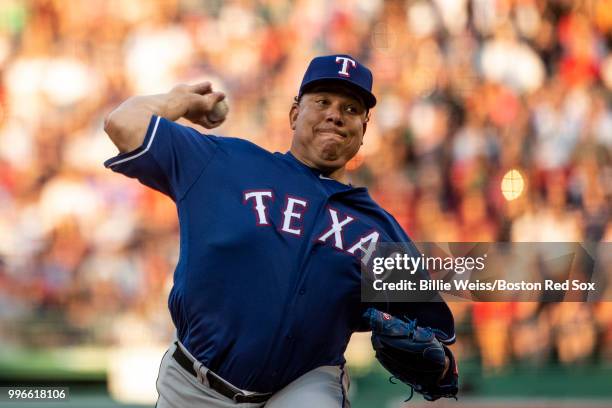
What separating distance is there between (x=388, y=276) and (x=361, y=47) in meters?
6.27

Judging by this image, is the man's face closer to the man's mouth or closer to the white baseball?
Result: the man's mouth

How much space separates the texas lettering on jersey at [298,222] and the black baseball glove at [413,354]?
23cm

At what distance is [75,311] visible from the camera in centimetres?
746

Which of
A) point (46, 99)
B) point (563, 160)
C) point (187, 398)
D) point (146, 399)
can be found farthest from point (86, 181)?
point (187, 398)

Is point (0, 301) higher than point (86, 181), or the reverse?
point (86, 181)

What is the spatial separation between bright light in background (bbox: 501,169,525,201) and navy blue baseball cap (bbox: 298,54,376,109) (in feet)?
13.7

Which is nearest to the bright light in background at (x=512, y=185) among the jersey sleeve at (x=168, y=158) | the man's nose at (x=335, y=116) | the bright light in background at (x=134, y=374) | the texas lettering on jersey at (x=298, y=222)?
the bright light in background at (x=134, y=374)

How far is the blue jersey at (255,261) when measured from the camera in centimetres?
309

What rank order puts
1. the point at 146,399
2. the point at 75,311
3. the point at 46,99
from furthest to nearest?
1. the point at 46,99
2. the point at 75,311
3. the point at 146,399

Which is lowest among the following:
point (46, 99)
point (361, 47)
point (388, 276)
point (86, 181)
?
point (388, 276)

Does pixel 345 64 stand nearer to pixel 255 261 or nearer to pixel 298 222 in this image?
pixel 298 222

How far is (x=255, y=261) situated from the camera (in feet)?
10.2

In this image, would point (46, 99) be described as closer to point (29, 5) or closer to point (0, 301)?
point (29, 5)

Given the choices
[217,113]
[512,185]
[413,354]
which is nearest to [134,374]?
[512,185]
